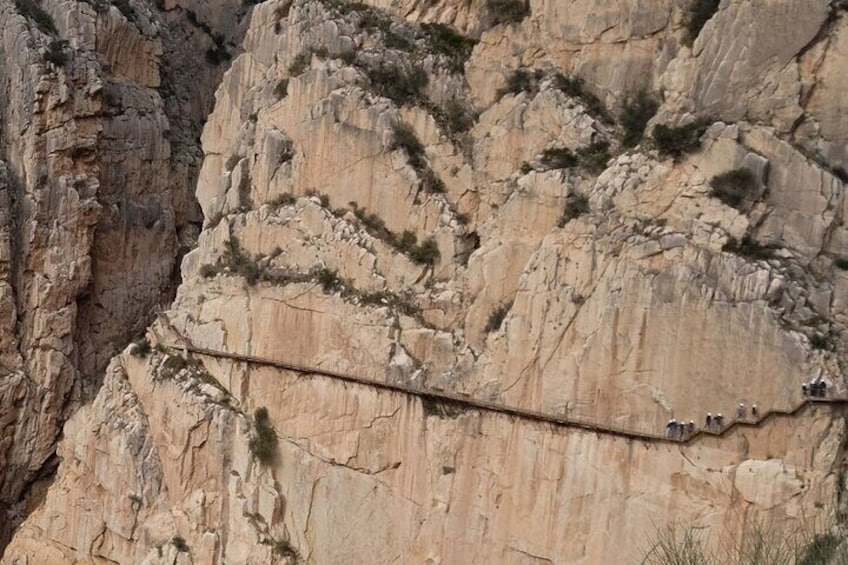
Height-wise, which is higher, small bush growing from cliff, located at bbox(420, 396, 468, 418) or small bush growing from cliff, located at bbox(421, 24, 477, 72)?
small bush growing from cliff, located at bbox(421, 24, 477, 72)

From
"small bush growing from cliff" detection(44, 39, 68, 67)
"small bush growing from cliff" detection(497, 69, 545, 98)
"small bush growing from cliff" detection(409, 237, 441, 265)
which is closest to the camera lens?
"small bush growing from cliff" detection(497, 69, 545, 98)

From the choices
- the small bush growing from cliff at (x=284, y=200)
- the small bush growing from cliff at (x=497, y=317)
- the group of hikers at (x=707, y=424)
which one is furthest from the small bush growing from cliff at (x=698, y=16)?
the small bush growing from cliff at (x=284, y=200)

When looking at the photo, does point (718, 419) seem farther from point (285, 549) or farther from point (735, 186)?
point (285, 549)

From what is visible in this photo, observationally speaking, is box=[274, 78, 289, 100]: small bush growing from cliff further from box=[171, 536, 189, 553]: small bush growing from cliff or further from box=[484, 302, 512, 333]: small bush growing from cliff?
box=[171, 536, 189, 553]: small bush growing from cliff

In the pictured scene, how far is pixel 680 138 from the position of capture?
19359 millimetres

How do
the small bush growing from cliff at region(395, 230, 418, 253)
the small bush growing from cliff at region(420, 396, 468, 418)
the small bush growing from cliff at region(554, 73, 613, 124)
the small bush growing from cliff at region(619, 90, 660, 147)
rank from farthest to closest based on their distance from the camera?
the small bush growing from cliff at region(395, 230, 418, 253), the small bush growing from cliff at region(554, 73, 613, 124), the small bush growing from cliff at region(420, 396, 468, 418), the small bush growing from cliff at region(619, 90, 660, 147)

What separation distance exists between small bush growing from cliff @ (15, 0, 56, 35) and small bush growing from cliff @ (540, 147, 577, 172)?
17.7 metres

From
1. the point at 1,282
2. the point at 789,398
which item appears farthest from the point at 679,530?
the point at 1,282

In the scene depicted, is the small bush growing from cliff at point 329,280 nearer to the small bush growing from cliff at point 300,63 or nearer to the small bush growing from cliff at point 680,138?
the small bush growing from cliff at point 300,63

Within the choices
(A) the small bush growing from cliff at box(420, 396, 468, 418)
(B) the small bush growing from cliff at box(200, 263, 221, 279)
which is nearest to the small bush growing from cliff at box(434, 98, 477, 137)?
(A) the small bush growing from cliff at box(420, 396, 468, 418)

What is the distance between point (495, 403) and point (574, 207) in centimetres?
396

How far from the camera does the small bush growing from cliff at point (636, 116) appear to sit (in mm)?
20516

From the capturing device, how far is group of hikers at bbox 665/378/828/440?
667 inches

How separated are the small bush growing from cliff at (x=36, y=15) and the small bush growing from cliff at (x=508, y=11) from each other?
1518cm
